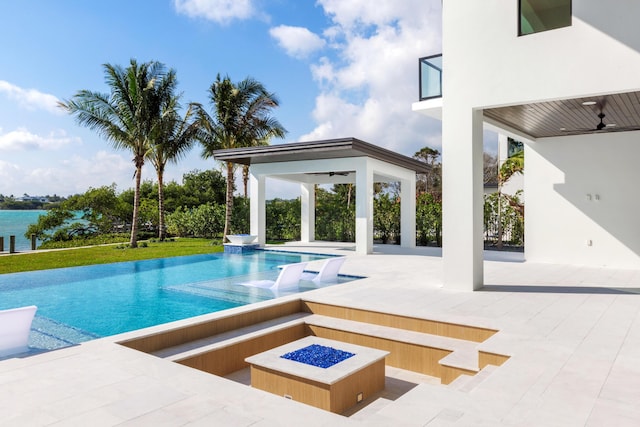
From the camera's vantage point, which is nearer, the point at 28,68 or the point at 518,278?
the point at 518,278

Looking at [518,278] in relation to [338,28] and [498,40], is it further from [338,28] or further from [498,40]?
[338,28]

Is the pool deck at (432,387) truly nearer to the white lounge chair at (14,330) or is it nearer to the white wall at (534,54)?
the white lounge chair at (14,330)

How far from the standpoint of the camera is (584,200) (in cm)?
1291

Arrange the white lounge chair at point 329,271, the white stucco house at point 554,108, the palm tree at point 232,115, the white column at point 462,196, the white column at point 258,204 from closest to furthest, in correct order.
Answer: the white stucco house at point 554,108
the white column at point 462,196
the white lounge chair at point 329,271
the white column at point 258,204
the palm tree at point 232,115

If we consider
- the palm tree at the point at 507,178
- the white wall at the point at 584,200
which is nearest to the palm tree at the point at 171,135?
the palm tree at the point at 507,178

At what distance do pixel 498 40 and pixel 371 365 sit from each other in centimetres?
687

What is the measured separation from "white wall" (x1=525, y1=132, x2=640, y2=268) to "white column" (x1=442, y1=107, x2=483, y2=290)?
5.26 meters

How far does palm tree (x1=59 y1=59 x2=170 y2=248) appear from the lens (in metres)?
21.6

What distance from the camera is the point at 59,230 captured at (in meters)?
26.9

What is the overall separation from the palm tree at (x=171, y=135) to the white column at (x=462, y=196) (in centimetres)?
1704

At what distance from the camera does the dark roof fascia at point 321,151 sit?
15477 mm

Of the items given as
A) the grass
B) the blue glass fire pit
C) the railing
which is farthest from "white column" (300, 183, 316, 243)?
the blue glass fire pit

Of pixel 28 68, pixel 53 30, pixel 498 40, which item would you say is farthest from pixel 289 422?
pixel 28 68

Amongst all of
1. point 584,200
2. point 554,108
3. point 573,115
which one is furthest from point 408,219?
point 554,108
